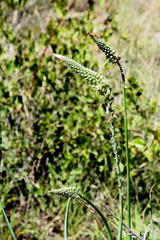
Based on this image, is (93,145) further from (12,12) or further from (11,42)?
(12,12)

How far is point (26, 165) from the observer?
2162 mm

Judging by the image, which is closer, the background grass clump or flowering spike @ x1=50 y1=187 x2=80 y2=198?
flowering spike @ x1=50 y1=187 x2=80 y2=198

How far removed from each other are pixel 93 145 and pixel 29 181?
0.36 meters

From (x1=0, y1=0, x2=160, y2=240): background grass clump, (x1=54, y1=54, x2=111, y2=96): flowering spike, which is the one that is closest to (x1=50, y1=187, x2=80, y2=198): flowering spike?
(x1=54, y1=54, x2=111, y2=96): flowering spike

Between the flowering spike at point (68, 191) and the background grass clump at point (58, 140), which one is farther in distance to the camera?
the background grass clump at point (58, 140)

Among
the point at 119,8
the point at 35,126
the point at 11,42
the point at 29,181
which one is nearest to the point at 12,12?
the point at 119,8

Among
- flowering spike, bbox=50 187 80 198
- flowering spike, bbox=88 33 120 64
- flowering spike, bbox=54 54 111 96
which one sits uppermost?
flowering spike, bbox=88 33 120 64

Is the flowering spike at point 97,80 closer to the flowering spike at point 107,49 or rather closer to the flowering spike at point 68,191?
the flowering spike at point 107,49

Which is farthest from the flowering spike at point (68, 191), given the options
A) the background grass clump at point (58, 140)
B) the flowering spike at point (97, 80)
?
the background grass clump at point (58, 140)

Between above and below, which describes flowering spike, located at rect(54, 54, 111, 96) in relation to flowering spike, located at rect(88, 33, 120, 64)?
below

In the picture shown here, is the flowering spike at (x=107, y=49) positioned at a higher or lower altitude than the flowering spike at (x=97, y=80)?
higher

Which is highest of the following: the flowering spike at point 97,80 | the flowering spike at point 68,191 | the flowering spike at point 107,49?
the flowering spike at point 107,49

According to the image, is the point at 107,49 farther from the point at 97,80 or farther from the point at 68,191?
the point at 68,191

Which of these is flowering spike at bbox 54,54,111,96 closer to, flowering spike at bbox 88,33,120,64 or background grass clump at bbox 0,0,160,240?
flowering spike at bbox 88,33,120,64
